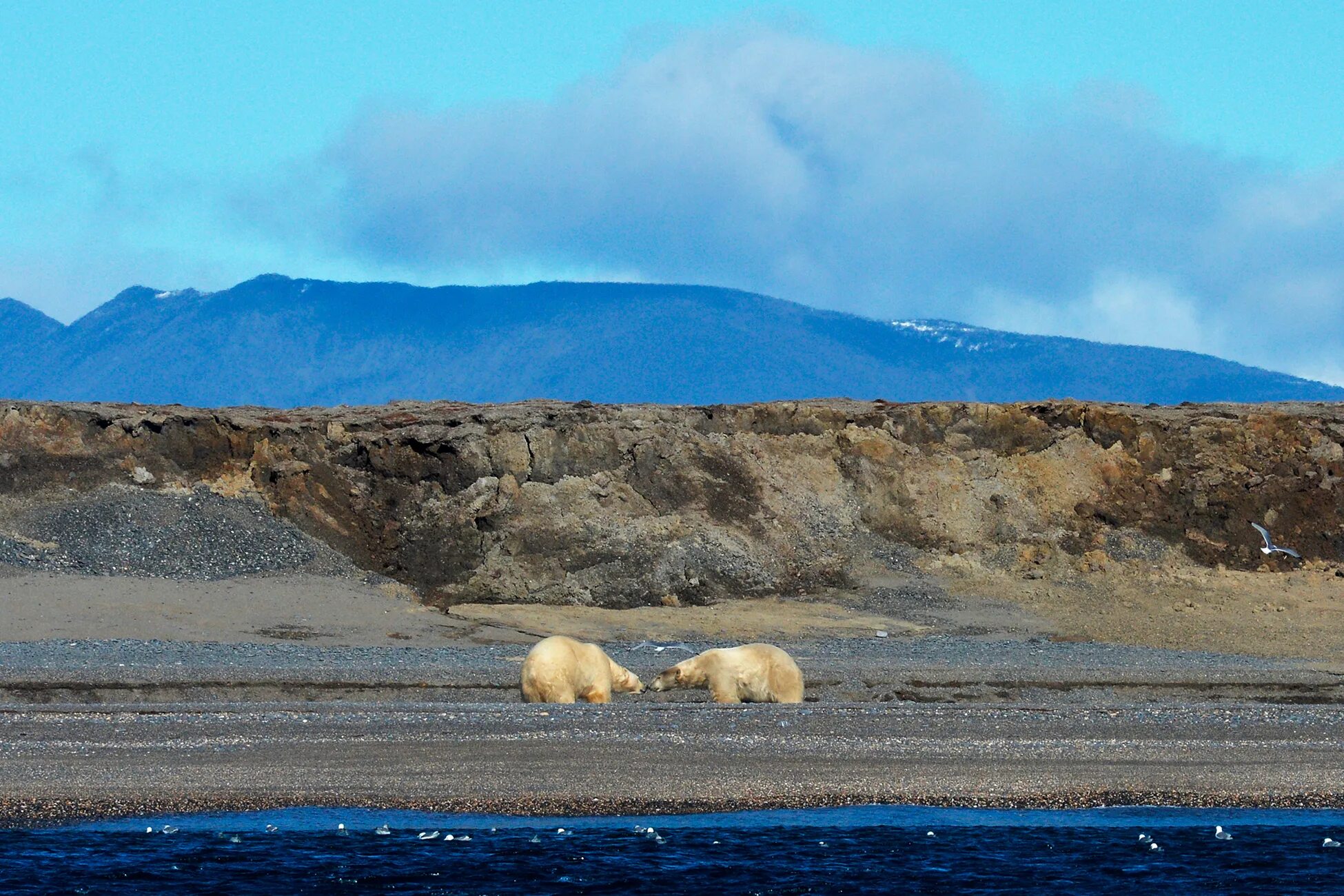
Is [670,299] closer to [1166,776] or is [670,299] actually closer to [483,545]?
[483,545]

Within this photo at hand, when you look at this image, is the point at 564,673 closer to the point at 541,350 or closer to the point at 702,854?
the point at 702,854

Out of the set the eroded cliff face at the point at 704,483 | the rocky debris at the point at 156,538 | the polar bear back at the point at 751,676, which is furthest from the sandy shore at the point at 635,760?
the eroded cliff face at the point at 704,483

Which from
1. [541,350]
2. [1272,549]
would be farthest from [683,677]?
[541,350]

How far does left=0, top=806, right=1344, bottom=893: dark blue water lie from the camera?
1114 cm

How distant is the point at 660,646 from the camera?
2542 centimetres

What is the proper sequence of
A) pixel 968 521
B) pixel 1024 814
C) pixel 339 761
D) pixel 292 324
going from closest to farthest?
1. pixel 1024 814
2. pixel 339 761
3. pixel 968 521
4. pixel 292 324

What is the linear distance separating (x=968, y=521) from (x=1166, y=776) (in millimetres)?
18624

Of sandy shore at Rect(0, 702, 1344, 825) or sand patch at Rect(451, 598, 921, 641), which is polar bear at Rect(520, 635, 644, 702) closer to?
sandy shore at Rect(0, 702, 1344, 825)

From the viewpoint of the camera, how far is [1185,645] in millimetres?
26219

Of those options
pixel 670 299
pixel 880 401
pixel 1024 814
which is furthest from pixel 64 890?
pixel 670 299

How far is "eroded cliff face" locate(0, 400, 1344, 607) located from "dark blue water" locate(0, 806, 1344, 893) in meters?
16.0

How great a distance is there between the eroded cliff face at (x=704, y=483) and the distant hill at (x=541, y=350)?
324ft

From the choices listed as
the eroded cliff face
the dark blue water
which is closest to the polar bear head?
the dark blue water

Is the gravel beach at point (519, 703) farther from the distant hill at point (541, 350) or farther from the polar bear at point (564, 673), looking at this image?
the distant hill at point (541, 350)
